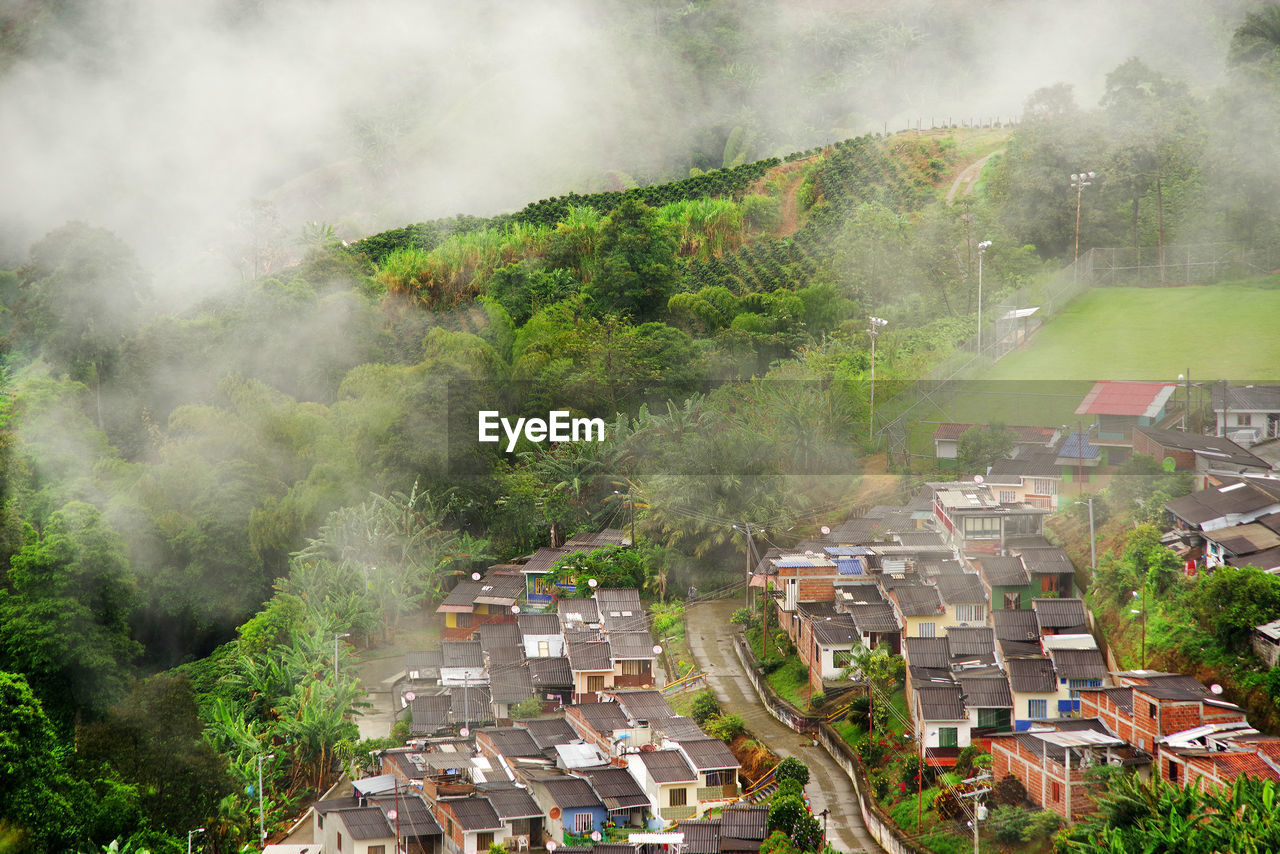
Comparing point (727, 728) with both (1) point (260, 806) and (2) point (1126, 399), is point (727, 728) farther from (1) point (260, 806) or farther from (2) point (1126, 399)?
(2) point (1126, 399)

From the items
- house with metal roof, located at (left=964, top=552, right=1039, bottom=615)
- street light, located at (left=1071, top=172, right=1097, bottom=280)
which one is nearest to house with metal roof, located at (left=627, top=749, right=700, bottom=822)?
house with metal roof, located at (left=964, top=552, right=1039, bottom=615)

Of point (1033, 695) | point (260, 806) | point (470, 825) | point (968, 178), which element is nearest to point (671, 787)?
point (470, 825)

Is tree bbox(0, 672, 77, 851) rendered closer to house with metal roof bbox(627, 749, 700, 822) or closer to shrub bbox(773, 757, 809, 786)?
house with metal roof bbox(627, 749, 700, 822)

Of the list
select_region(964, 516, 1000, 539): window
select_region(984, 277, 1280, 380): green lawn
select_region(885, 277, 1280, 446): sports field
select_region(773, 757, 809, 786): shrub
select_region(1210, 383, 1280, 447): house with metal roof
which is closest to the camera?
select_region(773, 757, 809, 786): shrub

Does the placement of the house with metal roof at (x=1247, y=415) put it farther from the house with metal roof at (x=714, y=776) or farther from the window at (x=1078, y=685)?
the house with metal roof at (x=714, y=776)

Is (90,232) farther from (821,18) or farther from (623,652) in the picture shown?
(821,18)

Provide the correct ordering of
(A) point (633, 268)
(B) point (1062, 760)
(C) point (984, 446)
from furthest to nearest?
(A) point (633, 268) < (C) point (984, 446) < (B) point (1062, 760)

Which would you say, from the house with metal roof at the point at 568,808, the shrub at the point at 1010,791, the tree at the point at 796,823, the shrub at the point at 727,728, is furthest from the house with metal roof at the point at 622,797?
the shrub at the point at 1010,791
